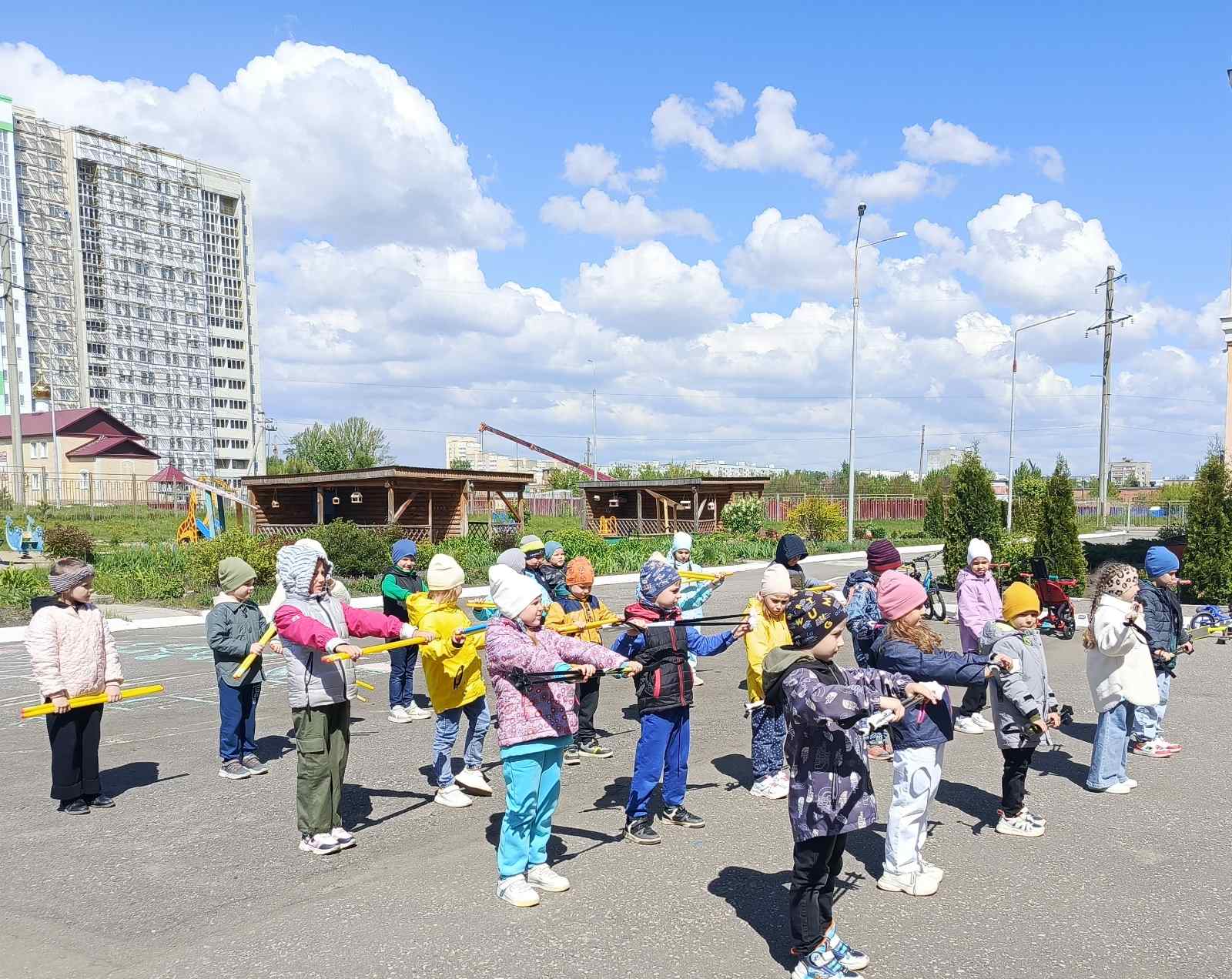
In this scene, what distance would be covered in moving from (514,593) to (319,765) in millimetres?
1740

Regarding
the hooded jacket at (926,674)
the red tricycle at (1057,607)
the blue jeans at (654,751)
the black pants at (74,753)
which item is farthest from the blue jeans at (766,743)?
the red tricycle at (1057,607)

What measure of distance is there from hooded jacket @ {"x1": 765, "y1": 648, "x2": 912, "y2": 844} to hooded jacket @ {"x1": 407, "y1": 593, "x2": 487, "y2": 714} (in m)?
2.83

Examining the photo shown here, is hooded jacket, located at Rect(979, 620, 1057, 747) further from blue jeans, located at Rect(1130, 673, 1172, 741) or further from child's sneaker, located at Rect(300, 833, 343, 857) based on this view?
child's sneaker, located at Rect(300, 833, 343, 857)

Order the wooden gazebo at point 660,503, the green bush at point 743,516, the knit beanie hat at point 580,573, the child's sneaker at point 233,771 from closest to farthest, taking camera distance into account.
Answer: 1. the child's sneaker at point 233,771
2. the knit beanie hat at point 580,573
3. the green bush at point 743,516
4. the wooden gazebo at point 660,503

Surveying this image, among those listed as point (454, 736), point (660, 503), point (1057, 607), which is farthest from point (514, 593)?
point (660, 503)

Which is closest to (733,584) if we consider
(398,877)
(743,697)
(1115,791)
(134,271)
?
(743,697)

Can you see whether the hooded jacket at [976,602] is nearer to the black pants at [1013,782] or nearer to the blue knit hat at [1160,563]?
the blue knit hat at [1160,563]

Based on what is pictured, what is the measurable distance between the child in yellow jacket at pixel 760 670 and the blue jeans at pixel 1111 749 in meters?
2.28

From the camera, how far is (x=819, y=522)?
3934 cm

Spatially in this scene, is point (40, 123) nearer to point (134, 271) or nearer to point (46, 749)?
point (134, 271)

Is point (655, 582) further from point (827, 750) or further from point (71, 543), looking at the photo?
point (71, 543)

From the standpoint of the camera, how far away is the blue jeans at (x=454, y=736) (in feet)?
21.4

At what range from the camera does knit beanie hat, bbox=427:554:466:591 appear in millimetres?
6387

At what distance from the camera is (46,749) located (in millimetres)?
8000
